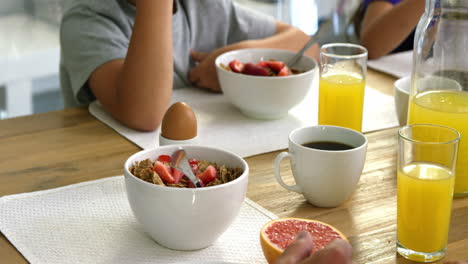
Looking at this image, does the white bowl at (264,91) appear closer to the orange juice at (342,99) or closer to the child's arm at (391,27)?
the orange juice at (342,99)

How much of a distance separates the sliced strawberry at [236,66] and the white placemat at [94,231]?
0.42m

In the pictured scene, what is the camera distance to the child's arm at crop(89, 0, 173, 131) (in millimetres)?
1269

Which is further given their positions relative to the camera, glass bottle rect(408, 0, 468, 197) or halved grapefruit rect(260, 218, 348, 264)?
glass bottle rect(408, 0, 468, 197)

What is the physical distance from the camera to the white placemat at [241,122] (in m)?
1.16

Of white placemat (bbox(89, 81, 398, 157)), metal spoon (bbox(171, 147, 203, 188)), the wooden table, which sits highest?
metal spoon (bbox(171, 147, 203, 188))

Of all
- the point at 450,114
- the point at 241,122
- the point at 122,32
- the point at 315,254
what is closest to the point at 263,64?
the point at 241,122

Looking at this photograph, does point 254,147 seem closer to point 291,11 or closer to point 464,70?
point 464,70

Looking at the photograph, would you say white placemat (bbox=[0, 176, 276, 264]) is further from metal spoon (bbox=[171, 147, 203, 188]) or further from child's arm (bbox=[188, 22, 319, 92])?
child's arm (bbox=[188, 22, 319, 92])

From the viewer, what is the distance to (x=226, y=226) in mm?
813

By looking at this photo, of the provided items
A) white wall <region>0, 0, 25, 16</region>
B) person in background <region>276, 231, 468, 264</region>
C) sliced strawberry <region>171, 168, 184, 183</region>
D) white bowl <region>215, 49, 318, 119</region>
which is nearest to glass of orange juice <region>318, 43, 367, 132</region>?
white bowl <region>215, 49, 318, 119</region>

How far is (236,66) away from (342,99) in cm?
26

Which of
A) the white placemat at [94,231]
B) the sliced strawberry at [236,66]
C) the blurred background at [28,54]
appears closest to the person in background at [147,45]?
the sliced strawberry at [236,66]

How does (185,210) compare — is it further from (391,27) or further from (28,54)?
(28,54)

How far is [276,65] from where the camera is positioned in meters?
1.31
